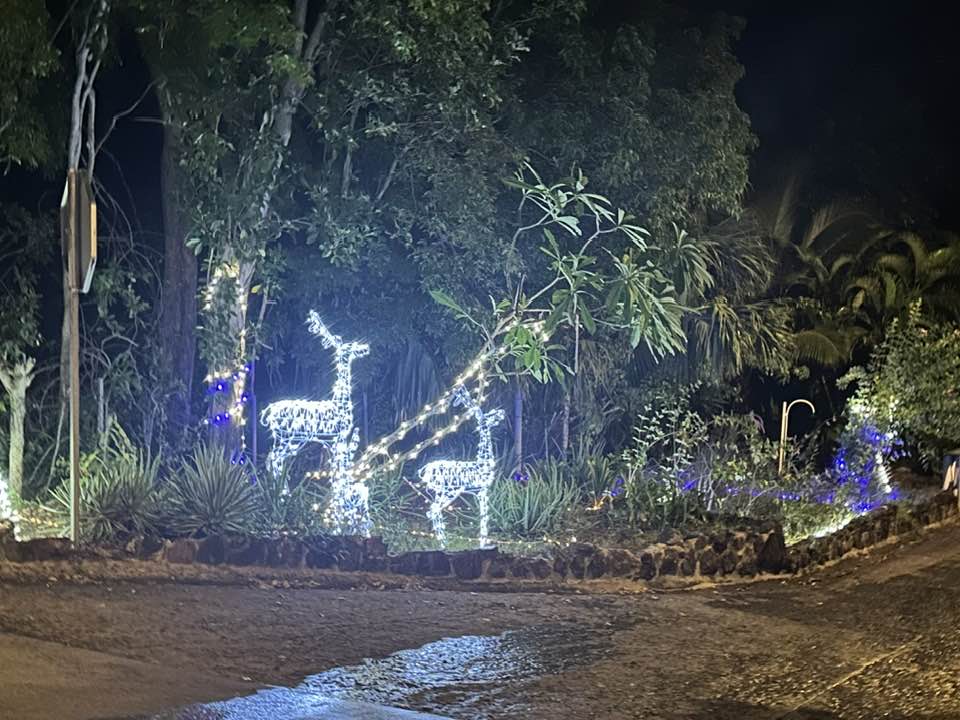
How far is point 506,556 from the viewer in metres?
9.48

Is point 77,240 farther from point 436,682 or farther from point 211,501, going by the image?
point 436,682

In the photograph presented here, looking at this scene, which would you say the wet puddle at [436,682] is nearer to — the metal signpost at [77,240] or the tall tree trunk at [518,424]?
the metal signpost at [77,240]

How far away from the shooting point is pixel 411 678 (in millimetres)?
6875

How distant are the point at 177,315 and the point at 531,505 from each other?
4491 mm

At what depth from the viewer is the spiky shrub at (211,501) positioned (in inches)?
378

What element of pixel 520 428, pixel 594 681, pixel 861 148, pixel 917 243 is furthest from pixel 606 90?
pixel 861 148

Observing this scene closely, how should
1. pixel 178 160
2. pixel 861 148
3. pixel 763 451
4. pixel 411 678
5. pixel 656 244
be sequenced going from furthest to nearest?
pixel 861 148
pixel 763 451
pixel 656 244
pixel 178 160
pixel 411 678

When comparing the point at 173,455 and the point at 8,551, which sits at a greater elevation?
the point at 173,455

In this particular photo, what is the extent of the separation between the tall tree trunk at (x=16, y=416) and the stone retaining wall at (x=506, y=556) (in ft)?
8.07

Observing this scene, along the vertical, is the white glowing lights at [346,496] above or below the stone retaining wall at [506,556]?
above

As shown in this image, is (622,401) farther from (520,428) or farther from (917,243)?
(917,243)

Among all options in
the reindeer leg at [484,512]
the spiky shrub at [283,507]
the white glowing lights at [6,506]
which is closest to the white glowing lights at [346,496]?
the spiky shrub at [283,507]

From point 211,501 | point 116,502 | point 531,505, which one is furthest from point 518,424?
point 116,502

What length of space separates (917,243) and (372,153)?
13215 mm
